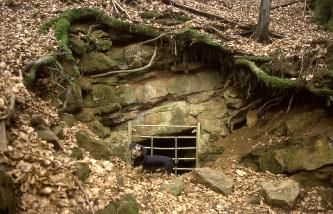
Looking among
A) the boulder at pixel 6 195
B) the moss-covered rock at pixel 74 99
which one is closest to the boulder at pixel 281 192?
the moss-covered rock at pixel 74 99

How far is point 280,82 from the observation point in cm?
959

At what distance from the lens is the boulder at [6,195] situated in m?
4.61

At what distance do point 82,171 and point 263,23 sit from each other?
764cm

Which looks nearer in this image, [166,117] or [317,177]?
[317,177]

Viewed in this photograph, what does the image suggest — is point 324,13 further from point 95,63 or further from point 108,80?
point 95,63

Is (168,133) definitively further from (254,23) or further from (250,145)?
(254,23)

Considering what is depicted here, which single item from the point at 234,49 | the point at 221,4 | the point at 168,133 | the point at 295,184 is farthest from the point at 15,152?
the point at 221,4

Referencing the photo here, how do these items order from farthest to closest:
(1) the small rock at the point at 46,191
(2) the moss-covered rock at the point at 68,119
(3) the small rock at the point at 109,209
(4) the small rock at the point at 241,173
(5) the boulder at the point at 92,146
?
1. (4) the small rock at the point at 241,173
2. (2) the moss-covered rock at the point at 68,119
3. (5) the boulder at the point at 92,146
4. (3) the small rock at the point at 109,209
5. (1) the small rock at the point at 46,191

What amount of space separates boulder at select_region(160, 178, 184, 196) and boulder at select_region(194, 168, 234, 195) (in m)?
0.55

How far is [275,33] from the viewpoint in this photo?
40.0 feet

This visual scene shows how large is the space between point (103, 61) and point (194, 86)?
269cm

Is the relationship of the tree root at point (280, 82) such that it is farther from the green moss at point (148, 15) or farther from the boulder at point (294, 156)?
the green moss at point (148, 15)

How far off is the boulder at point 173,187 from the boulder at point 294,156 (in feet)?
8.15

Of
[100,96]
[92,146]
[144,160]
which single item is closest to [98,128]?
[100,96]
